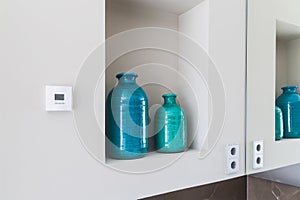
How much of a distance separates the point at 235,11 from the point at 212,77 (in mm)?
305

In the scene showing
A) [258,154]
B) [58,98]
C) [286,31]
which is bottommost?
[258,154]

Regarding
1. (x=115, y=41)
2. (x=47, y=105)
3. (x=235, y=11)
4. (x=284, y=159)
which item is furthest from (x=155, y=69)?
(x=284, y=159)

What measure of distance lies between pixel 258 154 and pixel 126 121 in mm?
649

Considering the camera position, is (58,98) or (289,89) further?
(289,89)

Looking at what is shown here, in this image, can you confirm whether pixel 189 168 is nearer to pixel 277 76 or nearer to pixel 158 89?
pixel 158 89

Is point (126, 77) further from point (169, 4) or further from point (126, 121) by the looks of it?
point (169, 4)

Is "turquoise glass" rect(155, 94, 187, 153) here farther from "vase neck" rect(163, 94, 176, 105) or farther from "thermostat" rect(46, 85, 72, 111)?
"thermostat" rect(46, 85, 72, 111)

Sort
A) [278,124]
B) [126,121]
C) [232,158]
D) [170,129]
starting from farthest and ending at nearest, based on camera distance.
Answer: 1. [278,124]
2. [232,158]
3. [170,129]
4. [126,121]

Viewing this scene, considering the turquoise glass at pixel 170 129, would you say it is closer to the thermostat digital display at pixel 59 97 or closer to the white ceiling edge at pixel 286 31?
the thermostat digital display at pixel 59 97

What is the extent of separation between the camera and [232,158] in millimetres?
1003

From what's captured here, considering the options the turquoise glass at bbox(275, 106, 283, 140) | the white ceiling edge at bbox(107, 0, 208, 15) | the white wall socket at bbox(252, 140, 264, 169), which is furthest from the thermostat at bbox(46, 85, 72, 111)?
the turquoise glass at bbox(275, 106, 283, 140)

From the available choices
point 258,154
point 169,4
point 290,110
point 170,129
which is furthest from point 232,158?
point 169,4

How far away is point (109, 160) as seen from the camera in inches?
30.1

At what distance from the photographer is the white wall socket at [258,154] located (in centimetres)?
108
